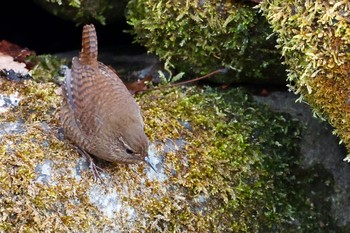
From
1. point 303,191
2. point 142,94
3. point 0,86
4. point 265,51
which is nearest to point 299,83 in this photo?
point 265,51

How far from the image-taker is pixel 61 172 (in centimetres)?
304

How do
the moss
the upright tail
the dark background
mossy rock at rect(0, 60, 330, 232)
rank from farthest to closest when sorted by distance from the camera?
the dark background
the moss
the upright tail
mossy rock at rect(0, 60, 330, 232)

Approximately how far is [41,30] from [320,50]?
2.49 metres

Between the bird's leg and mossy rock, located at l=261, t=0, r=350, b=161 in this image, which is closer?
mossy rock, located at l=261, t=0, r=350, b=161

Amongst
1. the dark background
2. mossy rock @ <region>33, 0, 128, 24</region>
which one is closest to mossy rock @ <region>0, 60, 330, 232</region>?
mossy rock @ <region>33, 0, 128, 24</region>

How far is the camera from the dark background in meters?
4.67

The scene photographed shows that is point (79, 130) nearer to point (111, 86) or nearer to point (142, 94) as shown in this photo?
point (111, 86)

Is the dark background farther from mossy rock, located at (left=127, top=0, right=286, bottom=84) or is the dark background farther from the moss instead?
mossy rock, located at (left=127, top=0, right=286, bottom=84)

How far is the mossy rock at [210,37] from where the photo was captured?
3.61 m

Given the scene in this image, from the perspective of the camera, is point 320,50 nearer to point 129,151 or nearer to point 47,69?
point 129,151

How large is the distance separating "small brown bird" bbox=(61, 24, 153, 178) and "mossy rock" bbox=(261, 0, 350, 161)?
0.86m

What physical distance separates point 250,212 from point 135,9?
4.87ft

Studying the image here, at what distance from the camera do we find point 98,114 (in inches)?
120

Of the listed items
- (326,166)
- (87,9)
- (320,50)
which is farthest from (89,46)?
(326,166)
